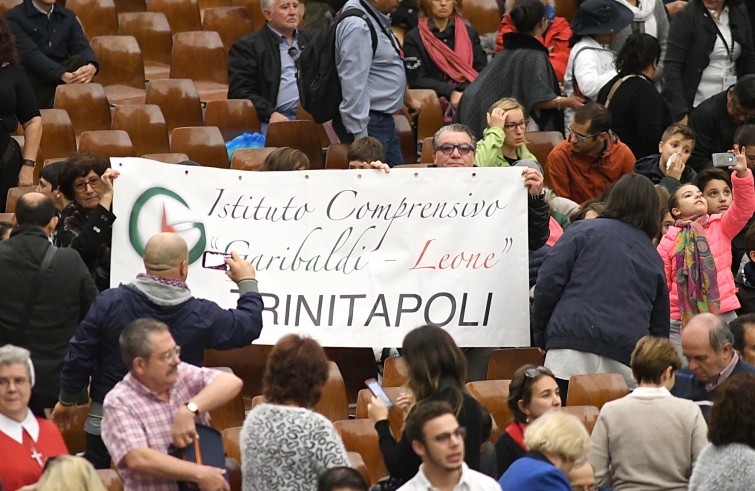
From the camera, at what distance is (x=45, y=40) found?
408 inches

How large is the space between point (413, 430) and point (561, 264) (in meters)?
2.00

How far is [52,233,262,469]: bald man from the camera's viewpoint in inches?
239

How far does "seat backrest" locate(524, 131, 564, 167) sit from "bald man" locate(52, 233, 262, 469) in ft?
12.7

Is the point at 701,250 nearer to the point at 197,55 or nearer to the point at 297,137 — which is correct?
the point at 297,137

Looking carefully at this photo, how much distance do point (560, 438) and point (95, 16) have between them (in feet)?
22.9

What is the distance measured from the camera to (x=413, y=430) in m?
5.31

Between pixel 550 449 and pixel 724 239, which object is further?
pixel 724 239

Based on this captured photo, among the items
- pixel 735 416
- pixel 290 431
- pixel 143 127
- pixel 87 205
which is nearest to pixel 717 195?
pixel 735 416

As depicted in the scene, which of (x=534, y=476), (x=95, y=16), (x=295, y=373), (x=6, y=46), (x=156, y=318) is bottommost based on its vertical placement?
(x=534, y=476)

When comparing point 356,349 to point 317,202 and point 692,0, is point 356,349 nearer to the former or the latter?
point 317,202

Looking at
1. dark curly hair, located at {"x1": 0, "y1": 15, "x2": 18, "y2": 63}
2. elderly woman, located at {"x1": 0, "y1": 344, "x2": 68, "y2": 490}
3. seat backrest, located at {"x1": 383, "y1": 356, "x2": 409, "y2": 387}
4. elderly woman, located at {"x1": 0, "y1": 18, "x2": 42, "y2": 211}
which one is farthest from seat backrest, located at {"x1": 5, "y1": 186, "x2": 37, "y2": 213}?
elderly woman, located at {"x1": 0, "y1": 344, "x2": 68, "y2": 490}

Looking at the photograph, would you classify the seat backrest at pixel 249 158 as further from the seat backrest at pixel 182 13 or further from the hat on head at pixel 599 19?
the seat backrest at pixel 182 13

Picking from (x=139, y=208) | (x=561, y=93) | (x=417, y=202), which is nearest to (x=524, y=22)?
(x=561, y=93)

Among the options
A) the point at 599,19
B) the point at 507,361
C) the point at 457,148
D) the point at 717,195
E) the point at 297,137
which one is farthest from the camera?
the point at 599,19
